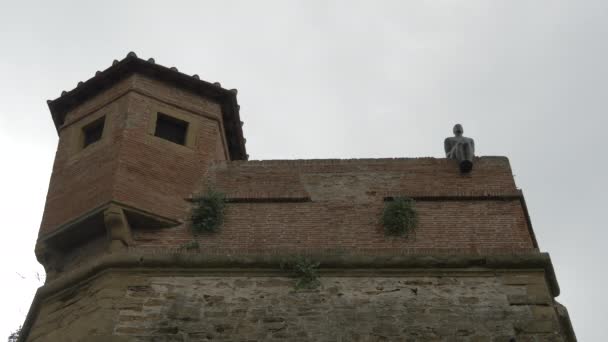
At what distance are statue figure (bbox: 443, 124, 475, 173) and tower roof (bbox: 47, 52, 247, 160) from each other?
3.35 m

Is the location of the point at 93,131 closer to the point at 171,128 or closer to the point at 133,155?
the point at 171,128

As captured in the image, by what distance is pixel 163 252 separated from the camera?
1231 cm

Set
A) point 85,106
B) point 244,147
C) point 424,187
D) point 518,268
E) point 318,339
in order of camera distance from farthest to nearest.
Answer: point 244,147, point 85,106, point 424,187, point 518,268, point 318,339

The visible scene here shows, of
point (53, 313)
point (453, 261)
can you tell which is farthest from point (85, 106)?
point (453, 261)

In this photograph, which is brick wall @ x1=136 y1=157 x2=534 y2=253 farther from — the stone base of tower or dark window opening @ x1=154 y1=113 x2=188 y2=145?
dark window opening @ x1=154 y1=113 x2=188 y2=145

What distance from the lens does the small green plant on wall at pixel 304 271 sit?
12.0 meters

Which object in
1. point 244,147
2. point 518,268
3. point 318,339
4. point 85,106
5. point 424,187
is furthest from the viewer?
point 244,147

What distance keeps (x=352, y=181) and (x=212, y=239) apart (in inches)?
87.7

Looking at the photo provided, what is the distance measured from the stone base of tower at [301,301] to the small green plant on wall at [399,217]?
0.66m

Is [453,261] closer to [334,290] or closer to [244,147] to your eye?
[334,290]

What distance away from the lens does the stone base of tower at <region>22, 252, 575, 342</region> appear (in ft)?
37.2

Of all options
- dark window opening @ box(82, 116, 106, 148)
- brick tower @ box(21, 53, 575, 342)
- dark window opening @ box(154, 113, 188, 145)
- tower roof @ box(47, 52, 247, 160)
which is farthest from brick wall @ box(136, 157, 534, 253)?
dark window opening @ box(82, 116, 106, 148)

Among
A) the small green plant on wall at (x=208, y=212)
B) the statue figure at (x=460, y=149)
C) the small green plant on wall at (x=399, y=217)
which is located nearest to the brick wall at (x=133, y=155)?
the small green plant on wall at (x=208, y=212)

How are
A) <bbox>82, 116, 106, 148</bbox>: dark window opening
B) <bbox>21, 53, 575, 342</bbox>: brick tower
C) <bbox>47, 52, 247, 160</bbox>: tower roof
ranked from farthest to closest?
<bbox>47, 52, 247, 160</bbox>: tower roof
<bbox>82, 116, 106, 148</bbox>: dark window opening
<bbox>21, 53, 575, 342</bbox>: brick tower
